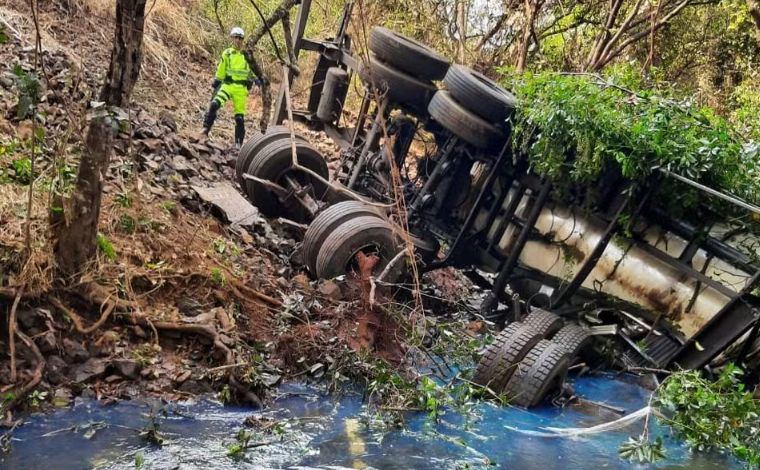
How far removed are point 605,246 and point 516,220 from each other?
1.18 m

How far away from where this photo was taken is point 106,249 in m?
4.66

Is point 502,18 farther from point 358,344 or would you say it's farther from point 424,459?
point 424,459

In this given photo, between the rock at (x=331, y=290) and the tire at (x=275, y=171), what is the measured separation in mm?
1889

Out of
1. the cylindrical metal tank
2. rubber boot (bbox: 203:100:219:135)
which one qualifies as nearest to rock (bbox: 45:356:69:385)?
the cylindrical metal tank

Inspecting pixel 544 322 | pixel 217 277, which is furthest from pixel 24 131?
pixel 544 322

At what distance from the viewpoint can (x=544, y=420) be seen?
15.7 ft

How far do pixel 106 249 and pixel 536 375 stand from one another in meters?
3.08

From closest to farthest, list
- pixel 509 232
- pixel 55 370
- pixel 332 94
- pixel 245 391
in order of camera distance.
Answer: pixel 55 370 → pixel 245 391 → pixel 509 232 → pixel 332 94

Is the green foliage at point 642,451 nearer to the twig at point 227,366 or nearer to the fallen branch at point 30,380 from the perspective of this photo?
the twig at point 227,366

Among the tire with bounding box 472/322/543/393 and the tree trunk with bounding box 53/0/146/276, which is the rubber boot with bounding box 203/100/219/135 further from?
the tire with bounding box 472/322/543/393

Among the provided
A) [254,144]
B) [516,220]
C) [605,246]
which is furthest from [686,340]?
[254,144]

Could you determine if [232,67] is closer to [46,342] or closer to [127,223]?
[127,223]

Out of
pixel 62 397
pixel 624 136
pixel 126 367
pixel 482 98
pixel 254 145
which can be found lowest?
pixel 62 397

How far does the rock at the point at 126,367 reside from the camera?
4168mm
